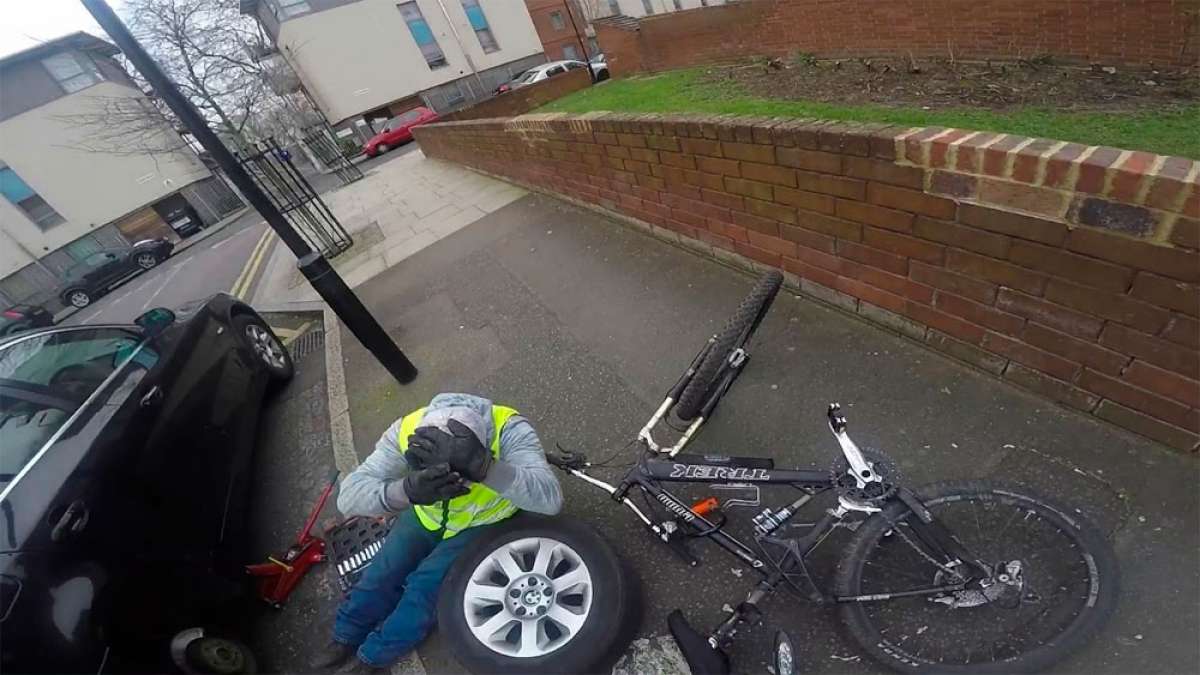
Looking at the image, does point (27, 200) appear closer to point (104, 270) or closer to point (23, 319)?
point (104, 270)

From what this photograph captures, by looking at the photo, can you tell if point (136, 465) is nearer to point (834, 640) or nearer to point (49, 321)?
point (834, 640)

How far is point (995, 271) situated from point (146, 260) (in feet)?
81.6

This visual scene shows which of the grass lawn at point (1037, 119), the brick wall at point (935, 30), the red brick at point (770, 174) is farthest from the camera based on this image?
the brick wall at point (935, 30)

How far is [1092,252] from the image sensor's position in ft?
6.27

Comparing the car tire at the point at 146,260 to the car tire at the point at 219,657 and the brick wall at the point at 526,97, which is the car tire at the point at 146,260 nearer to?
the brick wall at the point at 526,97

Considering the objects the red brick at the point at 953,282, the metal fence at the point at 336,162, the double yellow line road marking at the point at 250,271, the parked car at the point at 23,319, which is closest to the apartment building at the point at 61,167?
the metal fence at the point at 336,162

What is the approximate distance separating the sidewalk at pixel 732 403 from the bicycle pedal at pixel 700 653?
20 cm

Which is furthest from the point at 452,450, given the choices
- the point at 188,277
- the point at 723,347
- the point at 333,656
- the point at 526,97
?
the point at 188,277

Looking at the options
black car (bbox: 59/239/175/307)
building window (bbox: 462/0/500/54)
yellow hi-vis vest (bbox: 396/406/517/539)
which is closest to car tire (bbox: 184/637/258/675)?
Answer: yellow hi-vis vest (bbox: 396/406/517/539)

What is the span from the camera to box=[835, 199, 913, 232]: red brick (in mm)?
2559

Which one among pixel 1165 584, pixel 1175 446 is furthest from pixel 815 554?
pixel 1175 446

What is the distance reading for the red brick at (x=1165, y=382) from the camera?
1869mm

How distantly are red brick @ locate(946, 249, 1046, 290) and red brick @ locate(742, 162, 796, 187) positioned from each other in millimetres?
981

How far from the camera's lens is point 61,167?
72.2ft
